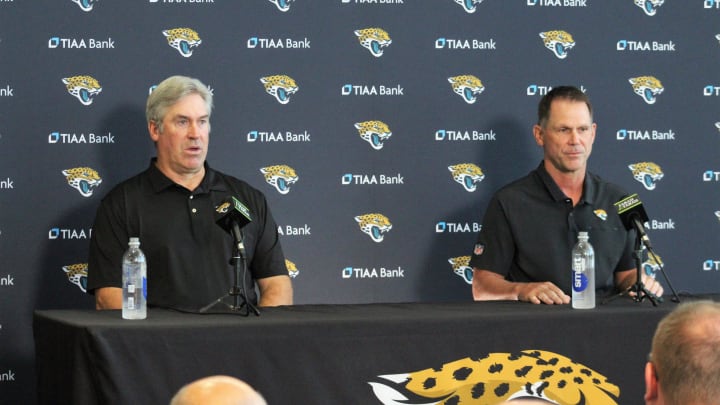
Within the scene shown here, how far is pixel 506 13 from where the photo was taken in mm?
5734

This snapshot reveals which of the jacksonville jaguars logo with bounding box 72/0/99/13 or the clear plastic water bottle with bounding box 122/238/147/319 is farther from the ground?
the jacksonville jaguars logo with bounding box 72/0/99/13

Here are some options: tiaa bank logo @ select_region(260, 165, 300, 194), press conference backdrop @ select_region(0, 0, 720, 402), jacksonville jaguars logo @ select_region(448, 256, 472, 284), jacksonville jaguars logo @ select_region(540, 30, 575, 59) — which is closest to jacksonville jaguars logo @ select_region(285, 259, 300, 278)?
press conference backdrop @ select_region(0, 0, 720, 402)

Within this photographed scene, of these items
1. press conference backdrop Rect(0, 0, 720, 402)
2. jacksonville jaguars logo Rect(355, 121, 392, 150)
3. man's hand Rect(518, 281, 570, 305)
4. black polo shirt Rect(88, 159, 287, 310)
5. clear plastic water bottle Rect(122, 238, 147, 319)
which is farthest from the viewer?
jacksonville jaguars logo Rect(355, 121, 392, 150)

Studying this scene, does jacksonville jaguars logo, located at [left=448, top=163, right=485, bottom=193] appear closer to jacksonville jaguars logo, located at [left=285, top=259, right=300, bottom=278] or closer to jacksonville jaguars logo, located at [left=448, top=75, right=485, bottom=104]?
jacksonville jaguars logo, located at [left=448, top=75, right=485, bottom=104]

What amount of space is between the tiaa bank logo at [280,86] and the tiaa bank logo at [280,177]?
0.37 metres

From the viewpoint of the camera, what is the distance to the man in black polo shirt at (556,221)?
4.86 m

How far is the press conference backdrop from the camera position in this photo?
5.13m

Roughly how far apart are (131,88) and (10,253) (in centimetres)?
105

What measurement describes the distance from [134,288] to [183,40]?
1977 millimetres

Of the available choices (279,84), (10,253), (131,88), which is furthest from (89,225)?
(279,84)

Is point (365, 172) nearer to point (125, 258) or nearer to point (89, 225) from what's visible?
point (89, 225)

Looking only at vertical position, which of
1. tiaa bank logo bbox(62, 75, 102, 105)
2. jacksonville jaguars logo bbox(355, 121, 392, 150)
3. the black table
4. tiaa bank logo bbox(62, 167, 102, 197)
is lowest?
the black table

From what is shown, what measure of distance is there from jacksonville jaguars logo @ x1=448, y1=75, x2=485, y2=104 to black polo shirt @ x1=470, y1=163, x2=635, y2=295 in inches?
31.0

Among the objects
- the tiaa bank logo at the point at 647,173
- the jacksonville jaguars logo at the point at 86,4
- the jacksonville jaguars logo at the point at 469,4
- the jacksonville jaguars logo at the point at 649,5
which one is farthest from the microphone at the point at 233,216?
the jacksonville jaguars logo at the point at 649,5
